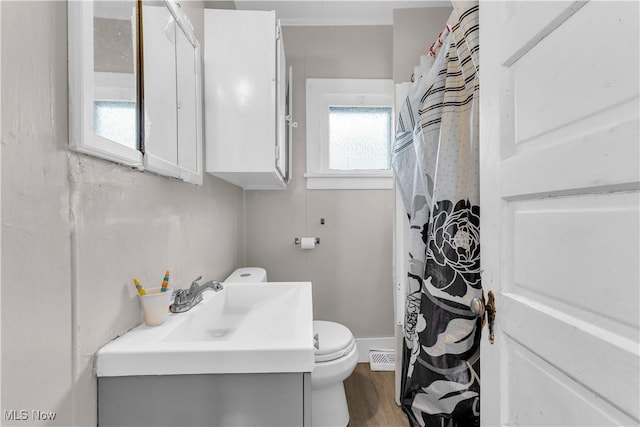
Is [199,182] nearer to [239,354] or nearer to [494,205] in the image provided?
[239,354]

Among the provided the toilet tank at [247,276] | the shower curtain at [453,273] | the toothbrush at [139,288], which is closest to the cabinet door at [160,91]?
the toothbrush at [139,288]

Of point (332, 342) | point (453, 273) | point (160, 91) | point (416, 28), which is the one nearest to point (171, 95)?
point (160, 91)

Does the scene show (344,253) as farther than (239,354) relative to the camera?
Yes

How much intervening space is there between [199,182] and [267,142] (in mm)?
359

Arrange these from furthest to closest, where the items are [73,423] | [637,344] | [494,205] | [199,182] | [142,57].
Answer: [199,182], [142,57], [494,205], [73,423], [637,344]

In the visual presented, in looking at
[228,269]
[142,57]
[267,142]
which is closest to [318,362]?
[228,269]

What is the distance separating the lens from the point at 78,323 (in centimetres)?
62

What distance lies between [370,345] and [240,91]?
1.85 m

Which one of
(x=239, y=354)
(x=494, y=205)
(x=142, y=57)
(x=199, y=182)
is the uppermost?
(x=142, y=57)

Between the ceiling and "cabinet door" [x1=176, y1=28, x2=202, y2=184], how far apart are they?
904mm

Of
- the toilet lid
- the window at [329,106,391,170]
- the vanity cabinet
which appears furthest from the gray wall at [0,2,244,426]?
the window at [329,106,391,170]

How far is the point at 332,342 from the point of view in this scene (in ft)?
4.79

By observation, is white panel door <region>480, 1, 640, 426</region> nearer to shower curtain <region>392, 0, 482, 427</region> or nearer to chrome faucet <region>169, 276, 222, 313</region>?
shower curtain <region>392, 0, 482, 427</region>

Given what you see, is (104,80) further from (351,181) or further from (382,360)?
(382,360)
